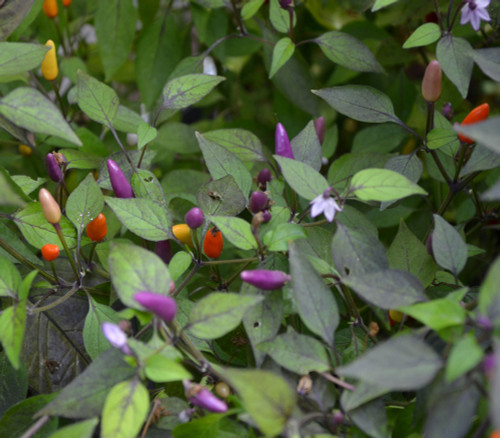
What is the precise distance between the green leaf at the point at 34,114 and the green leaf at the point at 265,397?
0.19 metres

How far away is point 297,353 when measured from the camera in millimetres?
377

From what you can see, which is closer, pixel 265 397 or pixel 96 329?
pixel 265 397

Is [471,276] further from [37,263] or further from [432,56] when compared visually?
[37,263]

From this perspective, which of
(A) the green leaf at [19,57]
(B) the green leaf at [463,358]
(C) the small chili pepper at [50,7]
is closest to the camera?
(B) the green leaf at [463,358]

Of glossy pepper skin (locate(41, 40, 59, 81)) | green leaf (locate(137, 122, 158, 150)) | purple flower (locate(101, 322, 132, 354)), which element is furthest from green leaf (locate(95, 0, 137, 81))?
purple flower (locate(101, 322, 132, 354))

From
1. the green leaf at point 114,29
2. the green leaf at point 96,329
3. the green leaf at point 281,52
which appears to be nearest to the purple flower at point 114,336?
the green leaf at point 96,329

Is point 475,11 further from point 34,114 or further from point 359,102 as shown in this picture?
point 34,114

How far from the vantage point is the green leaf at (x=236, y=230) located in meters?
0.42

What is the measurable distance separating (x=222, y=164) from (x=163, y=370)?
0.22 metres

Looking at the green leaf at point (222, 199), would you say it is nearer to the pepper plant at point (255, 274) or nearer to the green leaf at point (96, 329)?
the pepper plant at point (255, 274)

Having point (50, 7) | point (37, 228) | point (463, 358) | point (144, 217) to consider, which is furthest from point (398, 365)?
point (50, 7)

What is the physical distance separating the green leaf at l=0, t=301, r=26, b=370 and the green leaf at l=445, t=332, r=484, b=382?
271mm

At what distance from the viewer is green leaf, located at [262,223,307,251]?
0.41 metres

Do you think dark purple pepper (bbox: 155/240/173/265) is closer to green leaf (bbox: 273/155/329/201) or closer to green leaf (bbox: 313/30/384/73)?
green leaf (bbox: 273/155/329/201)
